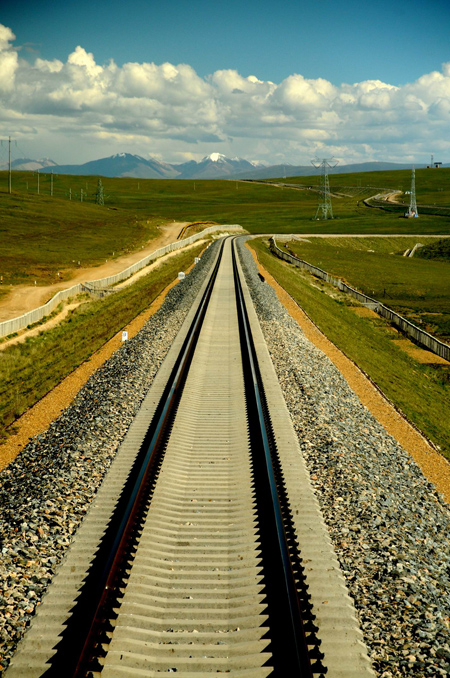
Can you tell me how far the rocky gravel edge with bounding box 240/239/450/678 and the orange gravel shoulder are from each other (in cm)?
68

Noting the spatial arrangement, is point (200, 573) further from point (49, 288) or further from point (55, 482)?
point (49, 288)

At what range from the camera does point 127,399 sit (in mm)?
16750

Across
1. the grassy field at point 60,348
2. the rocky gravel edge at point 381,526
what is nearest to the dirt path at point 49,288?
the grassy field at point 60,348

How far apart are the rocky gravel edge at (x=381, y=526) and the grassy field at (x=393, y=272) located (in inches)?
1057

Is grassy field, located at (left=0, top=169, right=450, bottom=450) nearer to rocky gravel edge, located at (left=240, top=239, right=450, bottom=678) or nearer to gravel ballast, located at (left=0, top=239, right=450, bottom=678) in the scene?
gravel ballast, located at (left=0, top=239, right=450, bottom=678)

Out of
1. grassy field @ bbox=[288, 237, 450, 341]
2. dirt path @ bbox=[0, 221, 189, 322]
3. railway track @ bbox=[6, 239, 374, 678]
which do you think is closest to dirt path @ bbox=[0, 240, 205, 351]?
dirt path @ bbox=[0, 221, 189, 322]

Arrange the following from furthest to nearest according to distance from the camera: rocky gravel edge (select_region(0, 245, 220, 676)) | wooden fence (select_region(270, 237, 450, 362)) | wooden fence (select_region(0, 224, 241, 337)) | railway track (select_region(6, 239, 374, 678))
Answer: wooden fence (select_region(270, 237, 450, 362)) → wooden fence (select_region(0, 224, 241, 337)) → rocky gravel edge (select_region(0, 245, 220, 676)) → railway track (select_region(6, 239, 374, 678))

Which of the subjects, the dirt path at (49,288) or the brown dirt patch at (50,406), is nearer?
the brown dirt patch at (50,406)

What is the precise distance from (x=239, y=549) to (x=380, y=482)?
4301 millimetres

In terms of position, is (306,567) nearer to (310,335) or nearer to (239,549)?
(239,549)

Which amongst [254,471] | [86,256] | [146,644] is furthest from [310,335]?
[86,256]

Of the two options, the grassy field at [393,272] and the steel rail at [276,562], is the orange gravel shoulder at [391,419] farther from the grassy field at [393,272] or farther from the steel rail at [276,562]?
the grassy field at [393,272]

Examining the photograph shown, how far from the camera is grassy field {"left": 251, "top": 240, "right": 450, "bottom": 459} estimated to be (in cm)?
2092

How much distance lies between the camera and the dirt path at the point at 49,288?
42938mm
